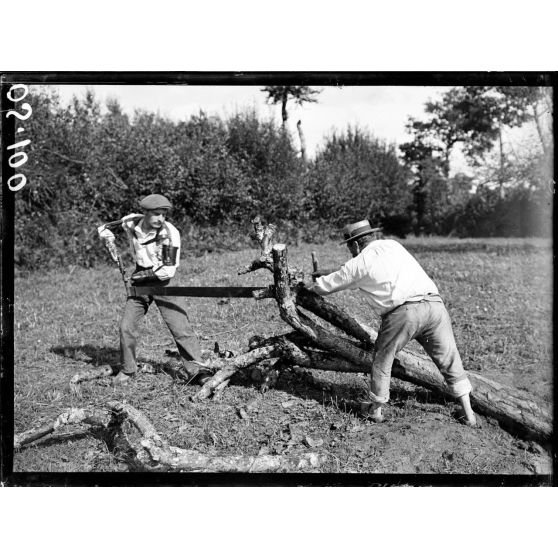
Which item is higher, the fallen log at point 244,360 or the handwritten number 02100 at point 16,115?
the handwritten number 02100 at point 16,115

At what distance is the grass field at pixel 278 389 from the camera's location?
4.76m

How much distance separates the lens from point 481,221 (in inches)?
352

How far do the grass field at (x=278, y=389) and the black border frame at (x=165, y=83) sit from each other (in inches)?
3.9

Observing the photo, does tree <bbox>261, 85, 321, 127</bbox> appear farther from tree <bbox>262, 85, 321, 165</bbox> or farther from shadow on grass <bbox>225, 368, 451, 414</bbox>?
shadow on grass <bbox>225, 368, 451, 414</bbox>

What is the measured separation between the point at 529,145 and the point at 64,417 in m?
4.91

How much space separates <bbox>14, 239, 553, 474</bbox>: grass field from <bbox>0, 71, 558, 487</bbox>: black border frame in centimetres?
10

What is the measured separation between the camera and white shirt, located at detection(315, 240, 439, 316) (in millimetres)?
4820

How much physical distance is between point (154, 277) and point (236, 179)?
560 cm

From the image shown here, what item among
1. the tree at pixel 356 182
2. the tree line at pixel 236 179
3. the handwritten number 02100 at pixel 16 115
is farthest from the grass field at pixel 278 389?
the tree at pixel 356 182

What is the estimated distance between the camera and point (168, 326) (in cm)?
606

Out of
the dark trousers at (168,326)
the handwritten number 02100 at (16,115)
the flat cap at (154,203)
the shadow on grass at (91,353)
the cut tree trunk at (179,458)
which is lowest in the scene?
the cut tree trunk at (179,458)

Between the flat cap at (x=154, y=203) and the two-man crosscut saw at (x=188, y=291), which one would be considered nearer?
the two-man crosscut saw at (x=188, y=291)

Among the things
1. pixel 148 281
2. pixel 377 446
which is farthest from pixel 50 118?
pixel 377 446

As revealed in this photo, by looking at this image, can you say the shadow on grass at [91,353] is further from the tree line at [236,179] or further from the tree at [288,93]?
the tree at [288,93]
